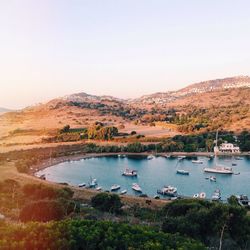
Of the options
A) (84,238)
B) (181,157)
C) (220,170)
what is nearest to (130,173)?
(220,170)

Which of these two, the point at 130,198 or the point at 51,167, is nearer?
the point at 130,198

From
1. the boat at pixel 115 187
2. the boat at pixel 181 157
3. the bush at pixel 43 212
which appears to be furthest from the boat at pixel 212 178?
the bush at pixel 43 212

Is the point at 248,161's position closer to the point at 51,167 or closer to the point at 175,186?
the point at 175,186

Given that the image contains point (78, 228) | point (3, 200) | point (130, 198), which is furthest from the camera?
point (130, 198)

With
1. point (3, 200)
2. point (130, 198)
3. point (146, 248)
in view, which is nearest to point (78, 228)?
point (146, 248)

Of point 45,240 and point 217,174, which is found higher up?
point 45,240

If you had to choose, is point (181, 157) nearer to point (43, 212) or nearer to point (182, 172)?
point (182, 172)

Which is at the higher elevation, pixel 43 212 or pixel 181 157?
pixel 43 212
